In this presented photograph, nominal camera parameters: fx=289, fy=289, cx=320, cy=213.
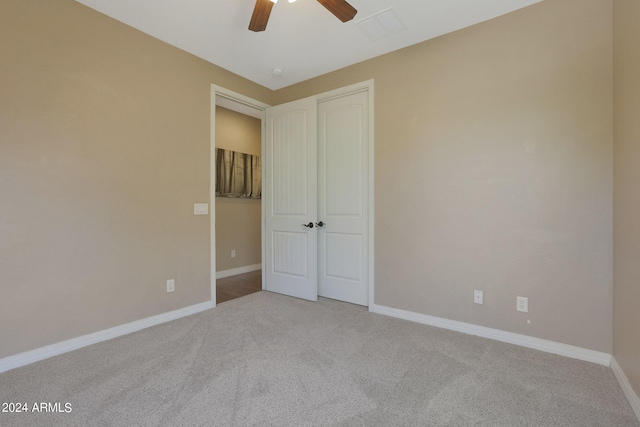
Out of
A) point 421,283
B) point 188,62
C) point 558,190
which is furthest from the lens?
point 188,62

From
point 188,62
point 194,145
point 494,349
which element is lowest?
point 494,349

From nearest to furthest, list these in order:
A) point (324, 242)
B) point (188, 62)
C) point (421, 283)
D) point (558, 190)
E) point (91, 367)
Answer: point (91, 367) → point (558, 190) → point (421, 283) → point (188, 62) → point (324, 242)

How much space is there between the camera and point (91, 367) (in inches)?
77.7

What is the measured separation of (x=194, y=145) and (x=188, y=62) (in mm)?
844

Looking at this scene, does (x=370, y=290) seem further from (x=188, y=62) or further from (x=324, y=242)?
(x=188, y=62)

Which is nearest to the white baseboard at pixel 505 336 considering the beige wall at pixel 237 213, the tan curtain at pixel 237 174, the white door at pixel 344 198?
the white door at pixel 344 198

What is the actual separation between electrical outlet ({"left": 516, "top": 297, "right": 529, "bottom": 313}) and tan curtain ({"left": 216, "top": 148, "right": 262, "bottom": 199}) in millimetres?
4028

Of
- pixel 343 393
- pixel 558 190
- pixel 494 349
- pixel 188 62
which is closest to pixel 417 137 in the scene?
pixel 558 190

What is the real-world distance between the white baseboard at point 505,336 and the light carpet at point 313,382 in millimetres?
75

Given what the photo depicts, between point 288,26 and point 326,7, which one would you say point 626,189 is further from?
point 288,26

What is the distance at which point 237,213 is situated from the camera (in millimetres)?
4926

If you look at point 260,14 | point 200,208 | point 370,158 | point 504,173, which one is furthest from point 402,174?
point 200,208

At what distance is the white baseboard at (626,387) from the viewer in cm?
153

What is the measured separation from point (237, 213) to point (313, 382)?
3.56 meters
